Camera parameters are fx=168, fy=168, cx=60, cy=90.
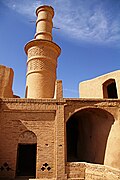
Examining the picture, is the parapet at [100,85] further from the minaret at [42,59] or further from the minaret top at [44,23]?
the minaret top at [44,23]

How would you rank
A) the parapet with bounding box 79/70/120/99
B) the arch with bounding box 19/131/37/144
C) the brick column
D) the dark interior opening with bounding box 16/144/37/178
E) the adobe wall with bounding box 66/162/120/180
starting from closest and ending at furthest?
the adobe wall with bounding box 66/162/120/180, the brick column, the arch with bounding box 19/131/37/144, the parapet with bounding box 79/70/120/99, the dark interior opening with bounding box 16/144/37/178

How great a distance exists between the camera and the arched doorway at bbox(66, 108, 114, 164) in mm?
10512

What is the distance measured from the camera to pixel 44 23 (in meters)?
15.3

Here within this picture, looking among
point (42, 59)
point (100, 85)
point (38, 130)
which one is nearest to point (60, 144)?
point (38, 130)

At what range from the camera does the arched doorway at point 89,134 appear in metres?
10.5

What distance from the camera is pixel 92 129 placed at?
12094 millimetres

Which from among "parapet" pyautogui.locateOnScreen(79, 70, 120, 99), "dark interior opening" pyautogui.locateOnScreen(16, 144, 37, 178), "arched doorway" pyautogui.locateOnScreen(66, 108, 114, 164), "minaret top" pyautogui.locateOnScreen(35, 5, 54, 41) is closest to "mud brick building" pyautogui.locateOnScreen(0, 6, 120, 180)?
"arched doorway" pyautogui.locateOnScreen(66, 108, 114, 164)

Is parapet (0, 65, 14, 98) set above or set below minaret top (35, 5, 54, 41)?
below

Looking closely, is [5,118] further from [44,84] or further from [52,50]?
[52,50]

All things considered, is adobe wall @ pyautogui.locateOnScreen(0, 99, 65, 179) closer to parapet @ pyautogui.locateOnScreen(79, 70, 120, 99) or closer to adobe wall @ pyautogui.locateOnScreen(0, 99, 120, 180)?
adobe wall @ pyautogui.locateOnScreen(0, 99, 120, 180)

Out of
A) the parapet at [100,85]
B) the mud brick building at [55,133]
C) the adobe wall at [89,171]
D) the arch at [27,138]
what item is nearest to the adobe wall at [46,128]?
the mud brick building at [55,133]

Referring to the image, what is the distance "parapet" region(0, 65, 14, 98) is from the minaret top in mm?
4647

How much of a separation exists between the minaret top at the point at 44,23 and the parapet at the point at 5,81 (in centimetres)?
465

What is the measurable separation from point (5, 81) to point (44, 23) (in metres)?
6.76
